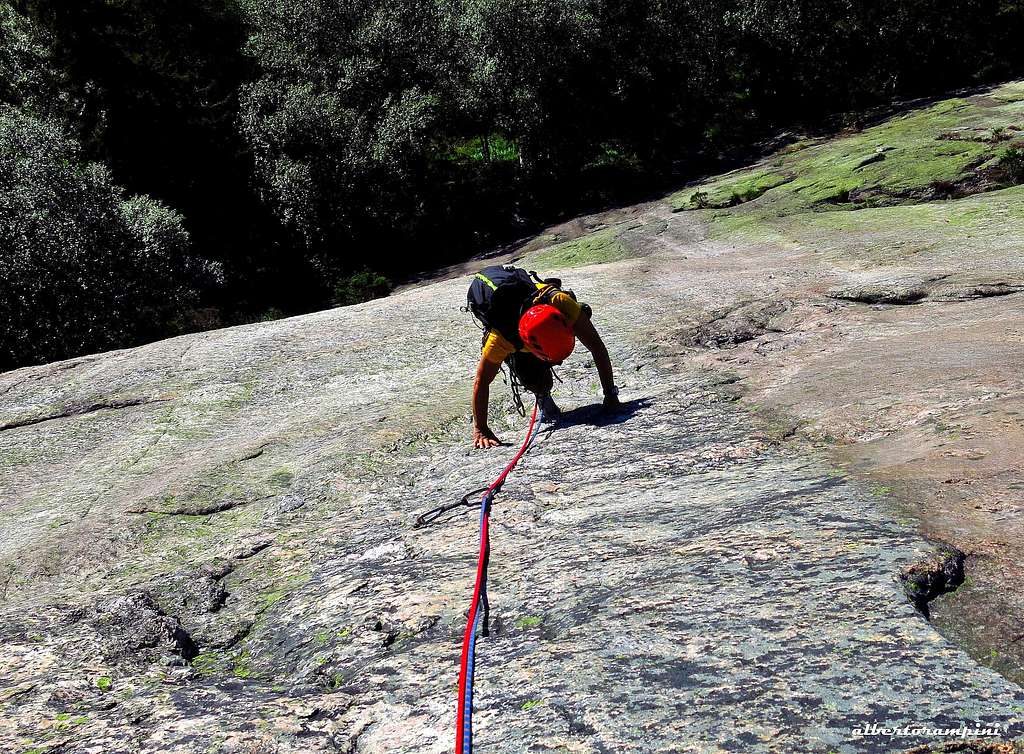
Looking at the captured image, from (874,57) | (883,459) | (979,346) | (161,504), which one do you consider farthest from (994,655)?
(874,57)

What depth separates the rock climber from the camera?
6570mm

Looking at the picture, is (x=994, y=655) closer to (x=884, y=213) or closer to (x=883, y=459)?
(x=883, y=459)

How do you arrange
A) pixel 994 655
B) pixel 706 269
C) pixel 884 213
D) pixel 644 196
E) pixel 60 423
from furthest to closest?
pixel 644 196
pixel 884 213
pixel 706 269
pixel 60 423
pixel 994 655

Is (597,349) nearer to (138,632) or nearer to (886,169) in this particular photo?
(138,632)

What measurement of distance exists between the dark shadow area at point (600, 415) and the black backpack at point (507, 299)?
105cm

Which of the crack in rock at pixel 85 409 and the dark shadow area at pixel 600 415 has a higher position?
the crack in rock at pixel 85 409

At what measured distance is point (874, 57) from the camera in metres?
38.5

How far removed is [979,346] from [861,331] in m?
1.75

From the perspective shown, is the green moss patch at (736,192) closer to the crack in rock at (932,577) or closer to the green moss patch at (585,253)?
the green moss patch at (585,253)

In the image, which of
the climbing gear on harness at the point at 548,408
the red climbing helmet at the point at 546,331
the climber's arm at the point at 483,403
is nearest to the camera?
the red climbing helmet at the point at 546,331

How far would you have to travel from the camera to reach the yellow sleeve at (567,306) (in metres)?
6.93

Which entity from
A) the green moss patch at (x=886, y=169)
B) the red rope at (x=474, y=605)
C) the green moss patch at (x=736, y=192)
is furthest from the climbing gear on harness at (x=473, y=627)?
the green moss patch at (x=736, y=192)

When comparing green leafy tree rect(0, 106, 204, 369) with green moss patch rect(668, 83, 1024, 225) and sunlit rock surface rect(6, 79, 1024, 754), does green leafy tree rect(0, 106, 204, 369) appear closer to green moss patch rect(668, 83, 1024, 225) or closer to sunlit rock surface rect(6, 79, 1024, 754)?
sunlit rock surface rect(6, 79, 1024, 754)

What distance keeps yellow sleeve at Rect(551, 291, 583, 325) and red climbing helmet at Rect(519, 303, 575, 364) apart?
29 centimetres
